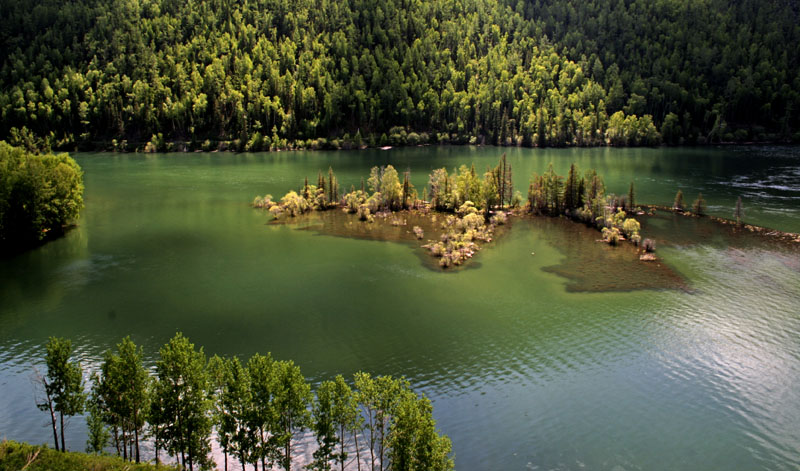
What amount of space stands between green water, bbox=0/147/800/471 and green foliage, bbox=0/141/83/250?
4021 millimetres

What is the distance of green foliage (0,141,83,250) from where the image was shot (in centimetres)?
7906

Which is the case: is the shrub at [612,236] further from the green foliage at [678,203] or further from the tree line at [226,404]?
the tree line at [226,404]

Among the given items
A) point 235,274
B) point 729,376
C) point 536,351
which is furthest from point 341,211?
point 729,376

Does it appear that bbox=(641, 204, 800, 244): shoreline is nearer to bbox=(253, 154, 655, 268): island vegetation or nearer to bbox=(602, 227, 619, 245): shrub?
bbox=(253, 154, 655, 268): island vegetation

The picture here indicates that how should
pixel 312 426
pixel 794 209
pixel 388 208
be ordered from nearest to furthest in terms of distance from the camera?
pixel 312 426 < pixel 794 209 < pixel 388 208

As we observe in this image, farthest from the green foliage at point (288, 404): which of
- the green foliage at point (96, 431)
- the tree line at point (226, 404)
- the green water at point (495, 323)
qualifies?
the green water at point (495, 323)

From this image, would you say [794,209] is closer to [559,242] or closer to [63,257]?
[559,242]

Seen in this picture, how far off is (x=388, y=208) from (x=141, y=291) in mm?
53291

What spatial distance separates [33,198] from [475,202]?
233 ft

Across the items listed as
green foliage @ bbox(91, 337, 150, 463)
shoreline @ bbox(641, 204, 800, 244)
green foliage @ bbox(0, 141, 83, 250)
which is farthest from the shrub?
green foliage @ bbox(0, 141, 83, 250)

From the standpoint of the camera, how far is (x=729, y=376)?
4534 centimetres

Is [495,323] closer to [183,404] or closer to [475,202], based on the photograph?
[183,404]

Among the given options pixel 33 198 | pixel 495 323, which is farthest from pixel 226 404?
pixel 33 198

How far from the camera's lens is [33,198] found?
264 ft
